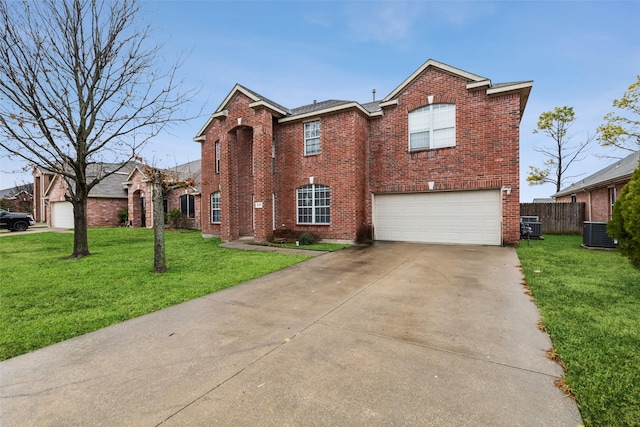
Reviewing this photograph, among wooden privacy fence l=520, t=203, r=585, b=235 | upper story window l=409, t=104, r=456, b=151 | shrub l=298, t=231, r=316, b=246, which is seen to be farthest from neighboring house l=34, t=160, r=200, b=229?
wooden privacy fence l=520, t=203, r=585, b=235

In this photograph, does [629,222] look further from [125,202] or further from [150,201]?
[125,202]

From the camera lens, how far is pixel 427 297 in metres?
4.77

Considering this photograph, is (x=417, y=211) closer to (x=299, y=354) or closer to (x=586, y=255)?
(x=586, y=255)

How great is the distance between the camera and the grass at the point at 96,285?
12.4ft

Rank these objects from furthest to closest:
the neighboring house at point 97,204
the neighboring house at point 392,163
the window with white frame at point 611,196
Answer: the neighboring house at point 97,204, the window with white frame at point 611,196, the neighboring house at point 392,163

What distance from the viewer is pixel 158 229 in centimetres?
707

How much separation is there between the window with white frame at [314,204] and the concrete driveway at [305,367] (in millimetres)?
7641

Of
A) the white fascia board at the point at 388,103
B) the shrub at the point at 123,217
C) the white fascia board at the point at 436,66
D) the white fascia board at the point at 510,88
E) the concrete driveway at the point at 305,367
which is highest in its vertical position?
the white fascia board at the point at 436,66

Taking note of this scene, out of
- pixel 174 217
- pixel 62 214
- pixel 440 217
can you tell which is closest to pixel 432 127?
pixel 440 217

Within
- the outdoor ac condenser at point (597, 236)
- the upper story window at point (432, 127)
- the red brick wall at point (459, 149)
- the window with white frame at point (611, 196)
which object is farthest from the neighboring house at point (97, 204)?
the window with white frame at point (611, 196)

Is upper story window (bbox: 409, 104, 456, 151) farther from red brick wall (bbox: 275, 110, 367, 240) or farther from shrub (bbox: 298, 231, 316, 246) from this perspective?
shrub (bbox: 298, 231, 316, 246)

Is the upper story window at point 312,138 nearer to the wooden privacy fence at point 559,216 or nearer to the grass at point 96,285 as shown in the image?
the grass at point 96,285

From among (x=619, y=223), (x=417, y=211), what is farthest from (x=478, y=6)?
(x=619, y=223)

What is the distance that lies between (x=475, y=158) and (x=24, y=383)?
12.4m
